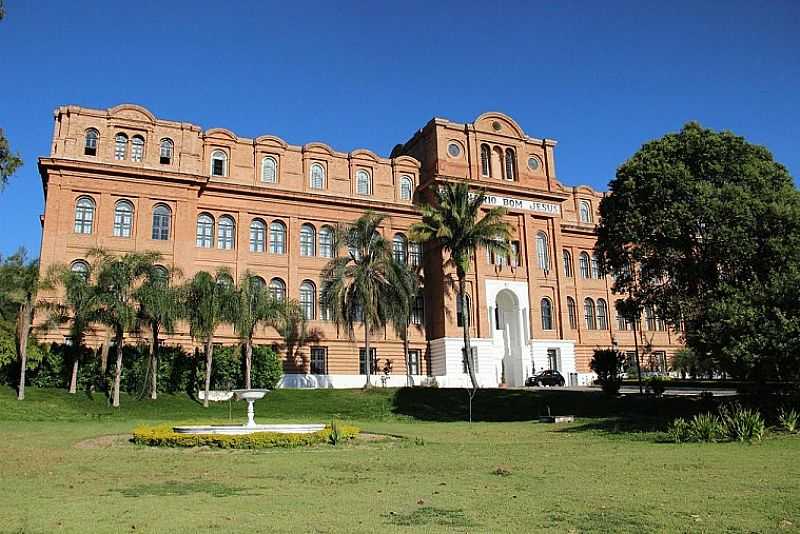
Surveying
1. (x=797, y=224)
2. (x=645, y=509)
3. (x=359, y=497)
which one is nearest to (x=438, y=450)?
(x=359, y=497)

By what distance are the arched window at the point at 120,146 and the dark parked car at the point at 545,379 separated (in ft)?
93.2

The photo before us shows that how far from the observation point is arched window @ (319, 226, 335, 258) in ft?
144

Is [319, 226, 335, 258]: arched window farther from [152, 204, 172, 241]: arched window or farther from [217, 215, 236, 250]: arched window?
[152, 204, 172, 241]: arched window

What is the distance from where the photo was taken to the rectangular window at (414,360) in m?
43.9

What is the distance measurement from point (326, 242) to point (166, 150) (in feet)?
37.0

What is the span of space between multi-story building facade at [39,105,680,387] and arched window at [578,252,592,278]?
8.63 feet

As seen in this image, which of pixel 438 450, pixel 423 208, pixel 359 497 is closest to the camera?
pixel 359 497

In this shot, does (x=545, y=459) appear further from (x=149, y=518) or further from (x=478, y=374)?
(x=478, y=374)

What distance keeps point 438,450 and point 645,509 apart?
8.56 m

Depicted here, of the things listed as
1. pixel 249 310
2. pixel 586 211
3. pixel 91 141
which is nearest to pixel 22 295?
pixel 249 310

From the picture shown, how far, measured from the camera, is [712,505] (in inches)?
319

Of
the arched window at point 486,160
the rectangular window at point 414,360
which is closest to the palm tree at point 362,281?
the rectangular window at point 414,360

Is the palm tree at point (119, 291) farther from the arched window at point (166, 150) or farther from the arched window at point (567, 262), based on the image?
the arched window at point (567, 262)

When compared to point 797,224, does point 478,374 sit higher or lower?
lower
